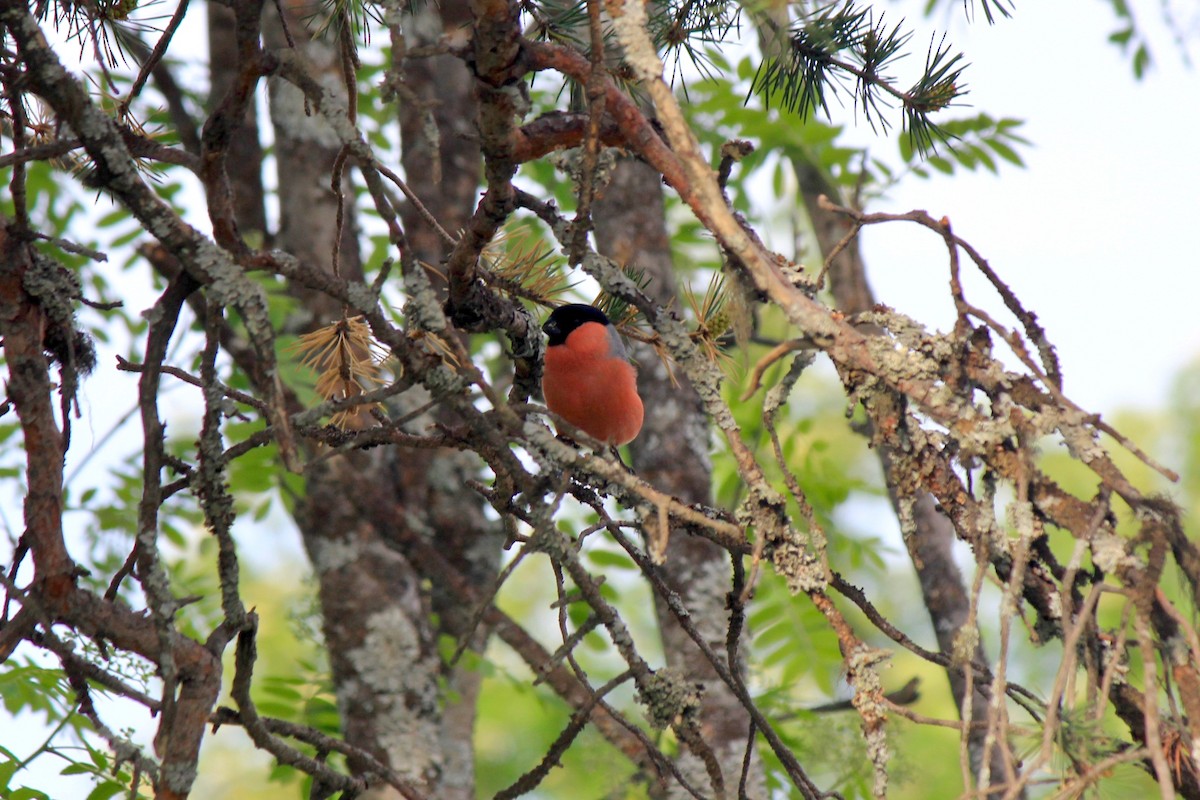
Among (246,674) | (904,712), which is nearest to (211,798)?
(246,674)

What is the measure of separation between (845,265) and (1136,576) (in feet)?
10.9

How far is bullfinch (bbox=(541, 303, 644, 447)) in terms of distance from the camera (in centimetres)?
373

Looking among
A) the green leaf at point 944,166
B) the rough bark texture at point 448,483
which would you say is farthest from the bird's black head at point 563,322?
the green leaf at point 944,166

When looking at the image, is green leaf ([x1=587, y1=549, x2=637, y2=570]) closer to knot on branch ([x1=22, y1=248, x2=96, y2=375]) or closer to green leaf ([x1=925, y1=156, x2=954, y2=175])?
green leaf ([x1=925, y1=156, x2=954, y2=175])

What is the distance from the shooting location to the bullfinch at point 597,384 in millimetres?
3729

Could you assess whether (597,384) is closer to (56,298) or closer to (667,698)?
(667,698)

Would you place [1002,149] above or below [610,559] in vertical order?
above

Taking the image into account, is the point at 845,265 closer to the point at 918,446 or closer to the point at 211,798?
the point at 918,446

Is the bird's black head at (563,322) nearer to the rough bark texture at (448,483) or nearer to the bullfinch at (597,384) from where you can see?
the bullfinch at (597,384)

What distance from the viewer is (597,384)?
3.74 meters

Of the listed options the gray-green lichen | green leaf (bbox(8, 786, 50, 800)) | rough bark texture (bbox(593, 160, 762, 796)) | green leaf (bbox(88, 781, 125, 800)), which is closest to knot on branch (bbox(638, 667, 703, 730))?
green leaf (bbox(88, 781, 125, 800))

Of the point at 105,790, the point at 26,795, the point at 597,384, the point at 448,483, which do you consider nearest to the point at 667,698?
the point at 105,790

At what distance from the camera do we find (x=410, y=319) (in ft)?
6.26

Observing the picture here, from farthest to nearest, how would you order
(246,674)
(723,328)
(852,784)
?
(852,784) < (723,328) < (246,674)
